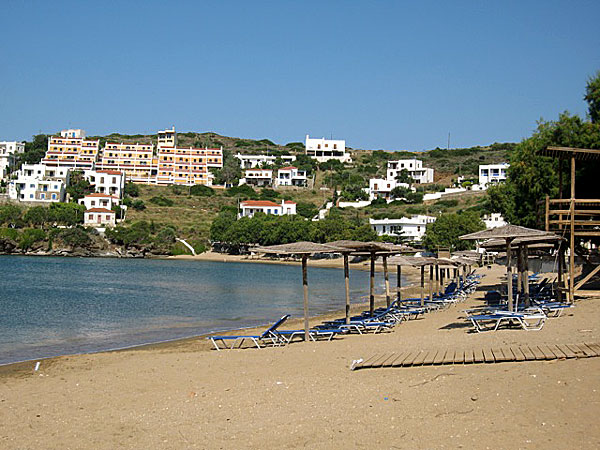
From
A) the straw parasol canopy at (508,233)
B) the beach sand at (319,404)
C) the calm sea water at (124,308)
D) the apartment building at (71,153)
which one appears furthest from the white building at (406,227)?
the beach sand at (319,404)

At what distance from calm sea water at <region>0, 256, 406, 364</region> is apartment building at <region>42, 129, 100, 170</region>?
85.1 m

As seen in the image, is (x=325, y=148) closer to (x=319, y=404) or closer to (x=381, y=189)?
(x=381, y=189)

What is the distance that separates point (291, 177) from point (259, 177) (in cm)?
663

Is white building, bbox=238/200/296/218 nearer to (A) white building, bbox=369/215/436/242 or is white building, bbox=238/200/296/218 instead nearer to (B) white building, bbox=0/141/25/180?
(A) white building, bbox=369/215/436/242

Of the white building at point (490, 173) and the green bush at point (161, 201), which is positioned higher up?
the white building at point (490, 173)

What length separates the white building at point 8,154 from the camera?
131 metres

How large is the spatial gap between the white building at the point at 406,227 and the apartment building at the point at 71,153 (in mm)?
71483

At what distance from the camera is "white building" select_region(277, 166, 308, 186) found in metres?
131

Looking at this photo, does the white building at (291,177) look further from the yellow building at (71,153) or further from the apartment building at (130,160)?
the yellow building at (71,153)

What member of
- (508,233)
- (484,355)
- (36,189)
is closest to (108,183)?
(36,189)

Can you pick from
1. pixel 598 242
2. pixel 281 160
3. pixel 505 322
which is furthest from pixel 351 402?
pixel 281 160

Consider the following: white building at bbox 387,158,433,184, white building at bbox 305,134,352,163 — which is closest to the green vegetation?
white building at bbox 387,158,433,184

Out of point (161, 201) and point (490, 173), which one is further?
point (490, 173)

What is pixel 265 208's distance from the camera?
104 metres
